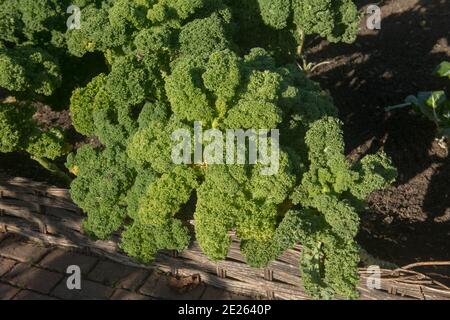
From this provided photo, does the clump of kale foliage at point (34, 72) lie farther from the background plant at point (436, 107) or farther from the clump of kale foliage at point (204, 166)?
the background plant at point (436, 107)

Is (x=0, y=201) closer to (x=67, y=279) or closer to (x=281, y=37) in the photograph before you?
(x=67, y=279)

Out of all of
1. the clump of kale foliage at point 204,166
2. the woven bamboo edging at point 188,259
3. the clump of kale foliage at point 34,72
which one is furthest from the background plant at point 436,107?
the clump of kale foliage at point 34,72

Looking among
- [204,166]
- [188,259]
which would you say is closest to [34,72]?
[204,166]

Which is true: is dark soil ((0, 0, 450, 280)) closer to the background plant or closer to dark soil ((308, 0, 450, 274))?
dark soil ((308, 0, 450, 274))

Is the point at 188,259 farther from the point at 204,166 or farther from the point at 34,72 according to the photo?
the point at 34,72

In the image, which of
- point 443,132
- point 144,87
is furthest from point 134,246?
point 443,132

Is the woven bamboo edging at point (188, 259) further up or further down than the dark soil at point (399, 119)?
further down
